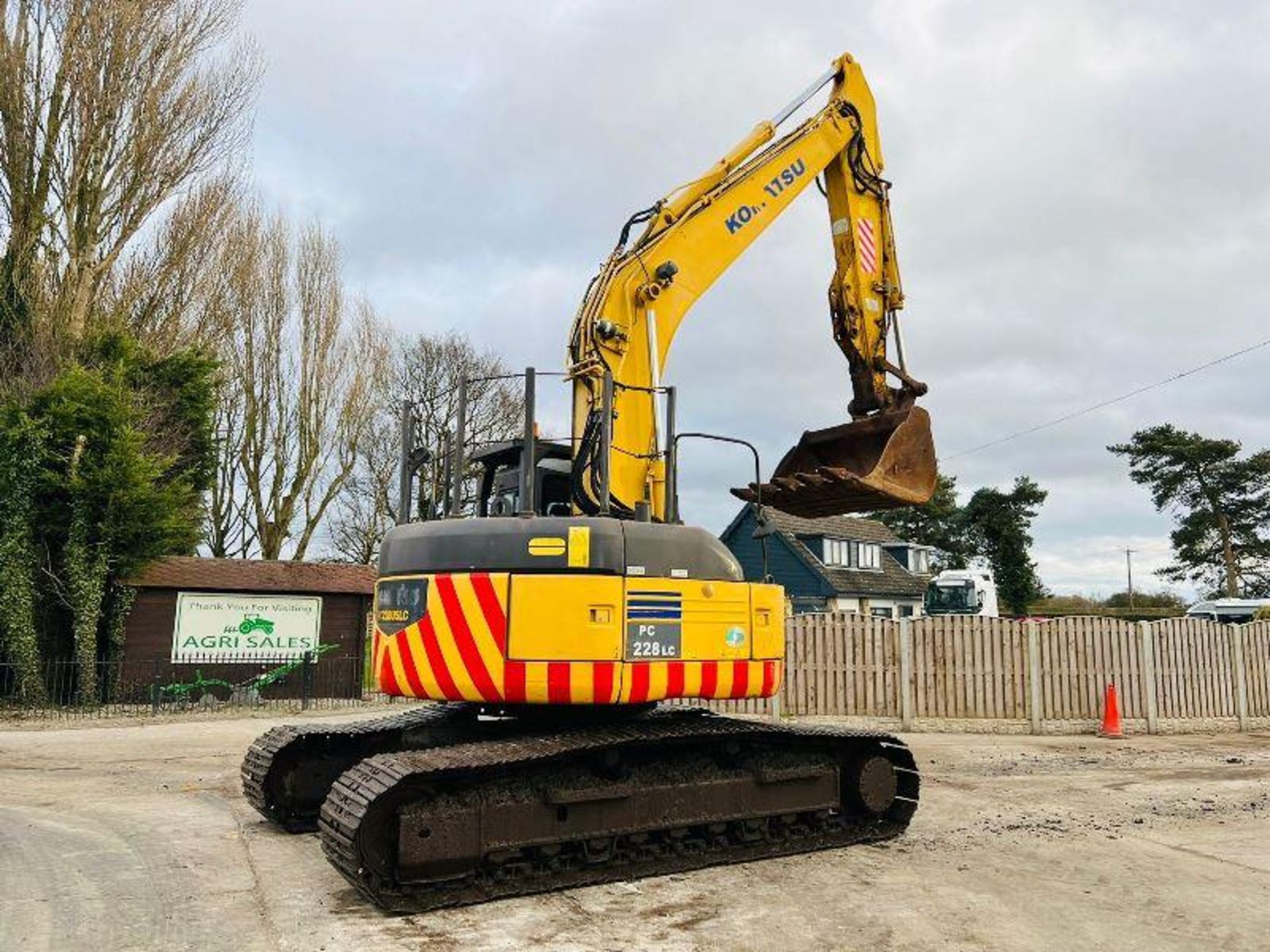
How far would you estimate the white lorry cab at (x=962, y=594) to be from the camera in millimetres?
33312

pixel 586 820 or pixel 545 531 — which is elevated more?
pixel 545 531

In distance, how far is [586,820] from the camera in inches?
232

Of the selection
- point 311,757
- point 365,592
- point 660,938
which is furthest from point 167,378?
point 660,938

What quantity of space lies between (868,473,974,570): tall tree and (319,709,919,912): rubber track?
46217mm

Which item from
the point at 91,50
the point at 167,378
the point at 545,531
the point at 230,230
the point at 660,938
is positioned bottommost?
the point at 660,938

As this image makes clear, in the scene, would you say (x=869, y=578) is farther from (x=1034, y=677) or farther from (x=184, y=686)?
(x=184, y=686)

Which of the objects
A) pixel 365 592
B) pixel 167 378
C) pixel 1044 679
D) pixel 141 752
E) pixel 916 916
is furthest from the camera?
pixel 167 378

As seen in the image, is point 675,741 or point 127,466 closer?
point 675,741

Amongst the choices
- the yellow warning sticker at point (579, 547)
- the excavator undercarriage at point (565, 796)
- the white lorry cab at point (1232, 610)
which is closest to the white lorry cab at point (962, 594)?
the white lorry cab at point (1232, 610)

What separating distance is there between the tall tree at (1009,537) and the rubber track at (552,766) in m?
45.9

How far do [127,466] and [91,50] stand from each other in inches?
408

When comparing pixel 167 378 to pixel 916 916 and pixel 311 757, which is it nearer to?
pixel 311 757

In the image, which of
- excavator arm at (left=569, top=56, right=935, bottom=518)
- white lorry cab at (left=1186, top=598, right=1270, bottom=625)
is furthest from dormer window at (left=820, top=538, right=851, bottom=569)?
excavator arm at (left=569, top=56, right=935, bottom=518)

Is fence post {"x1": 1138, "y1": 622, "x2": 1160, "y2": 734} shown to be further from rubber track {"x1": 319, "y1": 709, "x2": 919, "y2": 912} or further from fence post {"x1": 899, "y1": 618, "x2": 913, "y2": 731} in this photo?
rubber track {"x1": 319, "y1": 709, "x2": 919, "y2": 912}
